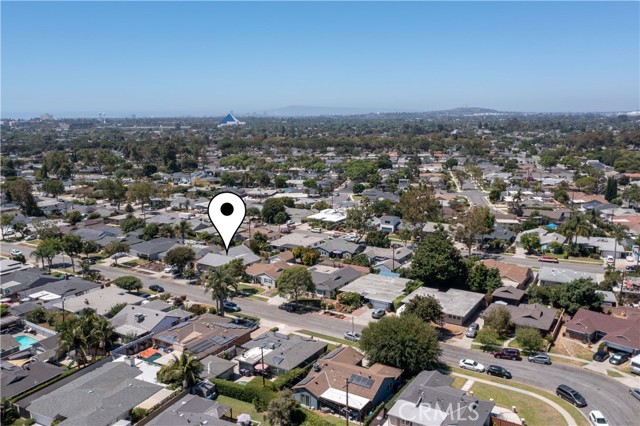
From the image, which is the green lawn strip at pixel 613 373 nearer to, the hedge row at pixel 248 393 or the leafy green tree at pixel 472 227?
the hedge row at pixel 248 393

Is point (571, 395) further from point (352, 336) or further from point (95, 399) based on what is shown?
point (95, 399)

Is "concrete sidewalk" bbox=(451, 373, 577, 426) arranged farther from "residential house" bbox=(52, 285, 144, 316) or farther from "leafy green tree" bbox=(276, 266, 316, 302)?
"residential house" bbox=(52, 285, 144, 316)

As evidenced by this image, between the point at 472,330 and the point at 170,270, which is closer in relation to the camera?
the point at 472,330

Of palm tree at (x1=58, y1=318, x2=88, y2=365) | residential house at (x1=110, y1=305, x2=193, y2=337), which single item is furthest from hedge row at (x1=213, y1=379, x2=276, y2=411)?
residential house at (x1=110, y1=305, x2=193, y2=337)

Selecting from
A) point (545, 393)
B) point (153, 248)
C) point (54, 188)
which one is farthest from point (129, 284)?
point (54, 188)

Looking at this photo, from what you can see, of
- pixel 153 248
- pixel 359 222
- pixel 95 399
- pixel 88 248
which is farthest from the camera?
pixel 359 222

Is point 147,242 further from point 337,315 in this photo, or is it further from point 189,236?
point 337,315
